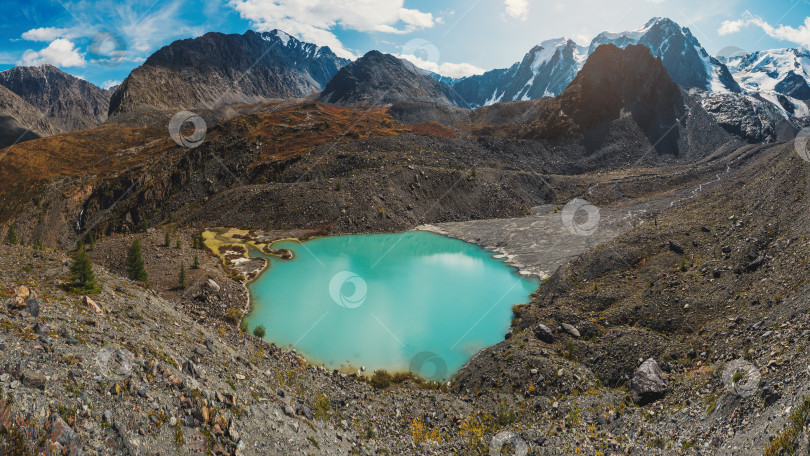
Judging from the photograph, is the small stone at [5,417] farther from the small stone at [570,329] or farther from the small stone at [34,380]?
the small stone at [570,329]

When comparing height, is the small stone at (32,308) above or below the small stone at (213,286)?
above

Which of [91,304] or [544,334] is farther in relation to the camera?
[544,334]

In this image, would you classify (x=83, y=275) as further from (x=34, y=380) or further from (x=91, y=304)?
(x=34, y=380)

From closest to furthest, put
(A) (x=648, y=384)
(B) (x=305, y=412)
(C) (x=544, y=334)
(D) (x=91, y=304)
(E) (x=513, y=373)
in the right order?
(D) (x=91, y=304) < (B) (x=305, y=412) < (A) (x=648, y=384) < (E) (x=513, y=373) < (C) (x=544, y=334)

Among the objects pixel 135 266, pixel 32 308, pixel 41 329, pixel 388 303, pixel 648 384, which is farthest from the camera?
pixel 388 303

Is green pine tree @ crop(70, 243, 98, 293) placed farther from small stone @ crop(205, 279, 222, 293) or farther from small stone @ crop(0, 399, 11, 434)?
small stone @ crop(205, 279, 222, 293)

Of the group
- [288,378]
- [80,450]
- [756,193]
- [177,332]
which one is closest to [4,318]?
[80,450]

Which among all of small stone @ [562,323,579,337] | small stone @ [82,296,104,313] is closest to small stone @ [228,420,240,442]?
small stone @ [82,296,104,313]

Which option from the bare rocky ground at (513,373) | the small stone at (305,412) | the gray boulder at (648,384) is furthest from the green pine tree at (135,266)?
the gray boulder at (648,384)

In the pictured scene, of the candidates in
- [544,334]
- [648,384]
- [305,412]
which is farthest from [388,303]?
[648,384]

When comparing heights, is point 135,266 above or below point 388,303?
below
